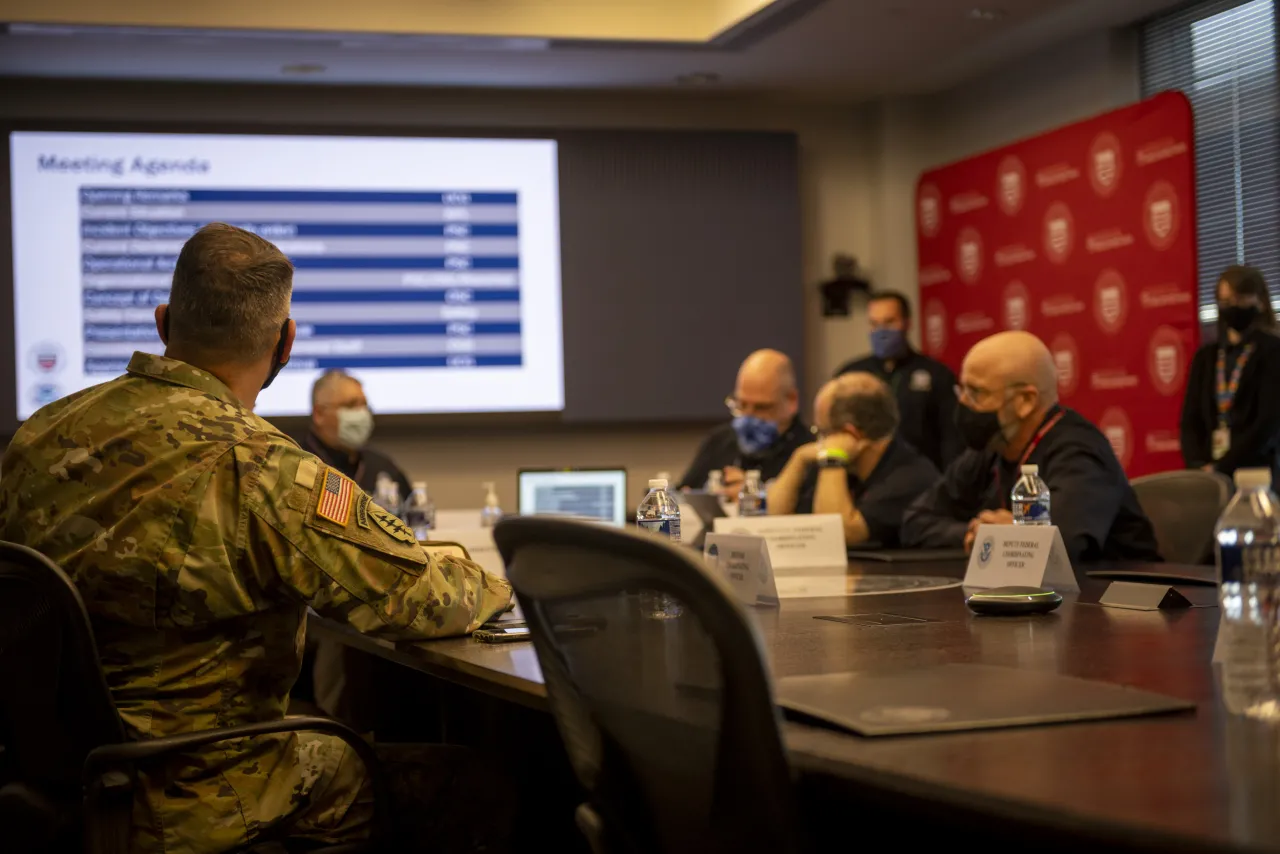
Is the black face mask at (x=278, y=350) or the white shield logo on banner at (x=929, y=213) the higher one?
the white shield logo on banner at (x=929, y=213)

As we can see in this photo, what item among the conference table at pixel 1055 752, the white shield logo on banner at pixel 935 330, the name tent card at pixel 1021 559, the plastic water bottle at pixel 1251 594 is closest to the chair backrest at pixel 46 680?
the conference table at pixel 1055 752

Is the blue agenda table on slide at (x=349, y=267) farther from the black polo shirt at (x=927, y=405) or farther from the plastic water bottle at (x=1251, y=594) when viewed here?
the plastic water bottle at (x=1251, y=594)

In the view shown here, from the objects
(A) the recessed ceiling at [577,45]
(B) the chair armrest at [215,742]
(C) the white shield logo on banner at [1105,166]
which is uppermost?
(A) the recessed ceiling at [577,45]

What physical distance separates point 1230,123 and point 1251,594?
17.1ft

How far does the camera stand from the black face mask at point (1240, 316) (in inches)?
215

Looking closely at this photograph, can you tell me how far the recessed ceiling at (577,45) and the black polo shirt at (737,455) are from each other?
6.31 ft

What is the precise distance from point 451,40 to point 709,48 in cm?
124

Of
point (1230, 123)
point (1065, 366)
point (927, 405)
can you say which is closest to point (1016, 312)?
point (1065, 366)

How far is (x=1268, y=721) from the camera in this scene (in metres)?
1.29

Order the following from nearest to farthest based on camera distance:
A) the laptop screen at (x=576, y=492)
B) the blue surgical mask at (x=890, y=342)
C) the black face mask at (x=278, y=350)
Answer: the black face mask at (x=278, y=350)
the laptop screen at (x=576, y=492)
the blue surgical mask at (x=890, y=342)

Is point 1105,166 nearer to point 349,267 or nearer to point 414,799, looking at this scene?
point 349,267

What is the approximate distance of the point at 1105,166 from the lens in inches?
253

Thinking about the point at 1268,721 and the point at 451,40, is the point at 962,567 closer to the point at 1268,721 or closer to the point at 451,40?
the point at 1268,721

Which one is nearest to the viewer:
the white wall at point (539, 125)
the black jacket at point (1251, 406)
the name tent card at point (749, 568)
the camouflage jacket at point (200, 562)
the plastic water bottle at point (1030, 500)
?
the camouflage jacket at point (200, 562)
